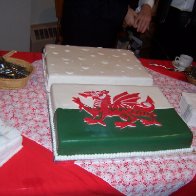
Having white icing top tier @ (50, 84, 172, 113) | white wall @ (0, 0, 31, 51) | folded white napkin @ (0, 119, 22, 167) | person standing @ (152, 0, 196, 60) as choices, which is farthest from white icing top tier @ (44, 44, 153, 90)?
white wall @ (0, 0, 31, 51)

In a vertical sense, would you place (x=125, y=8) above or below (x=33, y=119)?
above

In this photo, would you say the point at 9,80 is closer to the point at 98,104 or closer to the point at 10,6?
the point at 98,104

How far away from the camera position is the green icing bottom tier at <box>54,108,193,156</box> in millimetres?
778

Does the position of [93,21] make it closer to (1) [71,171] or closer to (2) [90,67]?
(2) [90,67]

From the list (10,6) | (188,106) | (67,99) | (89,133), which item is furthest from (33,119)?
(10,6)

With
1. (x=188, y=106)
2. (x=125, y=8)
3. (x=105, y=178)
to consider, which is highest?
(x=125, y=8)

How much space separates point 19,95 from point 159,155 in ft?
1.86

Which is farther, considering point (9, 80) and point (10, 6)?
point (10, 6)

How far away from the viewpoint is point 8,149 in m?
0.77

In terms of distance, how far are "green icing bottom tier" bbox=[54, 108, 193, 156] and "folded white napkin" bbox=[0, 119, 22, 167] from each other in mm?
119

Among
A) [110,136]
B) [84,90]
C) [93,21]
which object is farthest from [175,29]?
[110,136]

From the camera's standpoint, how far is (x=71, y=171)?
787 mm

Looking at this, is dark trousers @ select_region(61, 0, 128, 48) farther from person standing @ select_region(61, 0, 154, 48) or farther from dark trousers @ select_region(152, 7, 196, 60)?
dark trousers @ select_region(152, 7, 196, 60)

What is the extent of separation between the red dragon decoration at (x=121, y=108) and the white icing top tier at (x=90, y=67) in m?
0.10
